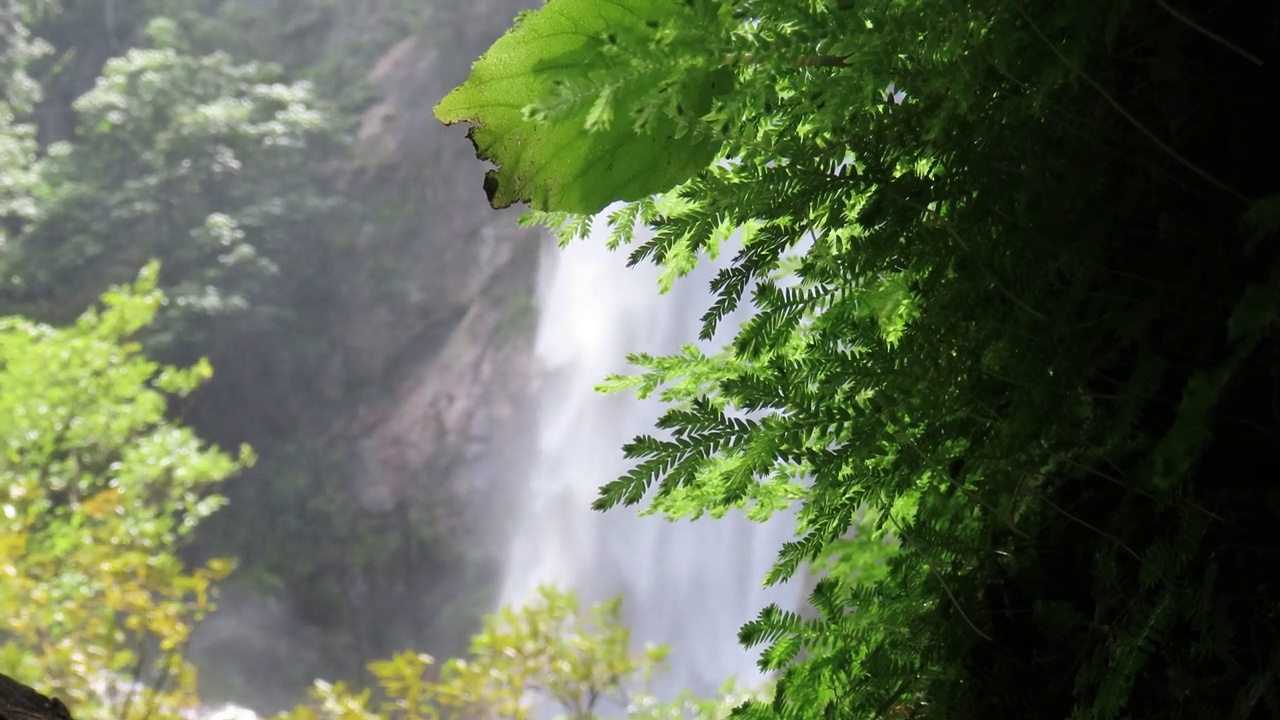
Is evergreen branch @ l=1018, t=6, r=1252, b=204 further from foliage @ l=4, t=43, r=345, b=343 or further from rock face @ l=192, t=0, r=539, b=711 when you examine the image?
rock face @ l=192, t=0, r=539, b=711

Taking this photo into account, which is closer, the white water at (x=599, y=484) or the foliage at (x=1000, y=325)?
the foliage at (x=1000, y=325)

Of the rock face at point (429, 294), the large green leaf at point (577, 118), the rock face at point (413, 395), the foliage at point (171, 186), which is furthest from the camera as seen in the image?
the rock face at point (429, 294)

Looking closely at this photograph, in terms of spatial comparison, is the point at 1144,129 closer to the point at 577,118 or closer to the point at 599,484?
the point at 577,118

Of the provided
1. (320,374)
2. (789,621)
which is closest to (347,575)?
(320,374)

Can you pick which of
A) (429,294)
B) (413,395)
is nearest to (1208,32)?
(413,395)

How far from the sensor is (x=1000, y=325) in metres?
0.46

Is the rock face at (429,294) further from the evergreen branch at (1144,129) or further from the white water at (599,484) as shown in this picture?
the evergreen branch at (1144,129)

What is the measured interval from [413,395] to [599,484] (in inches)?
96.6

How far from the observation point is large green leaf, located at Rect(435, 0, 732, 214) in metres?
0.49

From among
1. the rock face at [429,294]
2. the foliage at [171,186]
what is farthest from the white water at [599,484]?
the foliage at [171,186]

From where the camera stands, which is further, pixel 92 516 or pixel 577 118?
pixel 92 516

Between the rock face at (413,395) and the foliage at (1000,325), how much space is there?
9.45 m

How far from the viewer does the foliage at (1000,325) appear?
0.40 meters

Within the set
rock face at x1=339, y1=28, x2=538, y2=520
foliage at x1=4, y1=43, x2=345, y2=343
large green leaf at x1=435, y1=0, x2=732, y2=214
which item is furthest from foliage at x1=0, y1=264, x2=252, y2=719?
rock face at x1=339, y1=28, x2=538, y2=520
